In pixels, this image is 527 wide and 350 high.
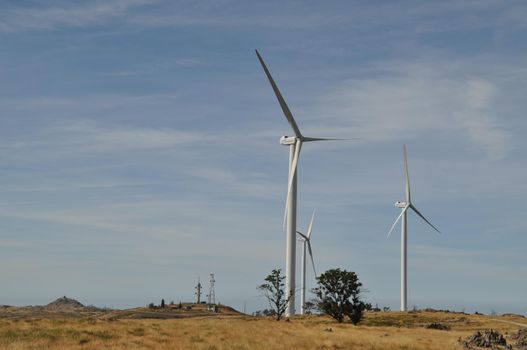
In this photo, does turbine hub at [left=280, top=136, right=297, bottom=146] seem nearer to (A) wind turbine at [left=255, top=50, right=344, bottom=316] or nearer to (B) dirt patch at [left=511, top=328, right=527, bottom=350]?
(A) wind turbine at [left=255, top=50, right=344, bottom=316]

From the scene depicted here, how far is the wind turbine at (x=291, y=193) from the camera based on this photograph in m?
99.5

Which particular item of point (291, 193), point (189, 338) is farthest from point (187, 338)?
point (291, 193)

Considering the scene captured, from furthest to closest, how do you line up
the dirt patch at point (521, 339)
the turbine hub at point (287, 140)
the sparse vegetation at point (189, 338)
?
the turbine hub at point (287, 140) < the dirt patch at point (521, 339) < the sparse vegetation at point (189, 338)

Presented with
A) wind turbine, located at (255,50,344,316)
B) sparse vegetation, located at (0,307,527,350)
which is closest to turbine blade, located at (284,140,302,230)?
wind turbine, located at (255,50,344,316)

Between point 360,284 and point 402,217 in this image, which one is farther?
point 402,217

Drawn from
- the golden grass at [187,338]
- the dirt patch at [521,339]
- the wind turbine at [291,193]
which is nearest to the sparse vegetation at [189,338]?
the golden grass at [187,338]

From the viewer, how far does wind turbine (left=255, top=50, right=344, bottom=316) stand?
9950 centimetres

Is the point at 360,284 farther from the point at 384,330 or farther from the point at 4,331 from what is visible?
the point at 4,331

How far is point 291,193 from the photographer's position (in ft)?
336

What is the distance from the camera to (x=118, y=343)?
172 feet

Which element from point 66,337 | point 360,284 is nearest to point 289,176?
point 360,284

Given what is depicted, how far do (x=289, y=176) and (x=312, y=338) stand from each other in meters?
45.1

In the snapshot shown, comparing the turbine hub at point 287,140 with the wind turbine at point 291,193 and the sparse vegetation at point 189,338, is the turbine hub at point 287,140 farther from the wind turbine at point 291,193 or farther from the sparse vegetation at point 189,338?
the sparse vegetation at point 189,338

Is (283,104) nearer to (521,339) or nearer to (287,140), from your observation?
(287,140)
